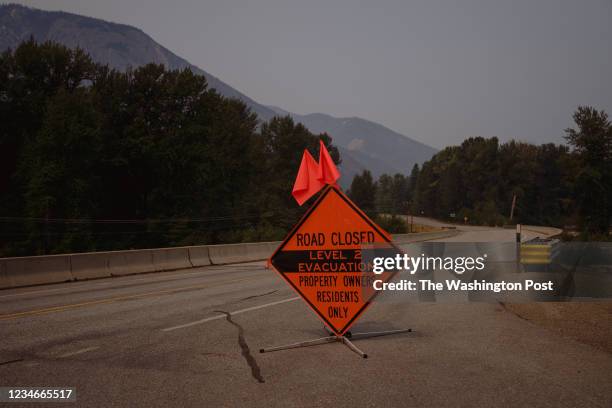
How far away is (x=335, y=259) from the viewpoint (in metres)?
7.41

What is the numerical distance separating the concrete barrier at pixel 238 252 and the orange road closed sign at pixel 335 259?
55.8ft

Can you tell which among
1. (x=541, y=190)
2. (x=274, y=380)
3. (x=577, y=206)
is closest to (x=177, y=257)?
(x=274, y=380)

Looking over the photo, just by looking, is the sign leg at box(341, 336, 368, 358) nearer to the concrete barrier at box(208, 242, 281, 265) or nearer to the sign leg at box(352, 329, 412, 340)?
the sign leg at box(352, 329, 412, 340)

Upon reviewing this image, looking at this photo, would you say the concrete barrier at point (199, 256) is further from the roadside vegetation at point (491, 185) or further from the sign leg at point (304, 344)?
the roadside vegetation at point (491, 185)

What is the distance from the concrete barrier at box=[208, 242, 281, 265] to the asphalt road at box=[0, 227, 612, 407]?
13.4 meters

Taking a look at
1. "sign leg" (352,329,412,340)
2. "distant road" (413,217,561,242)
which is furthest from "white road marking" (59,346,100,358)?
"distant road" (413,217,561,242)

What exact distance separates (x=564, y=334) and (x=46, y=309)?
9.37m

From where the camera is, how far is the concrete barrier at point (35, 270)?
584 inches

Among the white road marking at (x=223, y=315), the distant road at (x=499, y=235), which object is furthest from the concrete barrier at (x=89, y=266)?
the distant road at (x=499, y=235)

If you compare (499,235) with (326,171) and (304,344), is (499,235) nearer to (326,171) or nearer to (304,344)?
(326,171)

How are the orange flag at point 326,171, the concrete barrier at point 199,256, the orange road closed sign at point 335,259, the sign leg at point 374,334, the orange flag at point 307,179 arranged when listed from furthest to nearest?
the concrete barrier at point 199,256
the sign leg at point 374,334
the orange flag at point 307,179
the orange flag at point 326,171
the orange road closed sign at point 335,259

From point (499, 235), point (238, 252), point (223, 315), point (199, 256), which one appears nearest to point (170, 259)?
point (199, 256)

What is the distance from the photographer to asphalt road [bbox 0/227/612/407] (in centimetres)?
509

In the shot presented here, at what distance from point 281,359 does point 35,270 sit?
1187 cm
